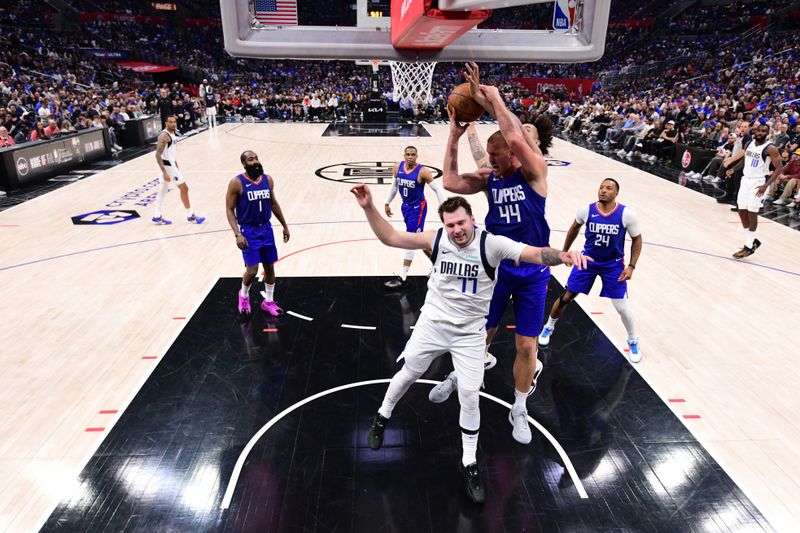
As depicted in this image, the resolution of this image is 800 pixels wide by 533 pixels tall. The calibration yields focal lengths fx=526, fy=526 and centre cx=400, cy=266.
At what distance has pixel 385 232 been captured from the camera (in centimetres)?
318

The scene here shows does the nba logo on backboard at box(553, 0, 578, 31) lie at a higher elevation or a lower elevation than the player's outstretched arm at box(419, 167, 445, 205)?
higher

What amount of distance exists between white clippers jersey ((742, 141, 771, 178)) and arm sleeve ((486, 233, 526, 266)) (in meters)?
6.43

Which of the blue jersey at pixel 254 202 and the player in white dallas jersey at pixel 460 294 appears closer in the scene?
the player in white dallas jersey at pixel 460 294

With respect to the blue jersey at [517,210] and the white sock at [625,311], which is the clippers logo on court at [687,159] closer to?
the white sock at [625,311]

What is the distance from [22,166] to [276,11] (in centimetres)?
Result: 1012

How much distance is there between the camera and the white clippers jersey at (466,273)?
3.17 metres

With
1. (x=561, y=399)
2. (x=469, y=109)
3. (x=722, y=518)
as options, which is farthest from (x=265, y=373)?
(x=722, y=518)

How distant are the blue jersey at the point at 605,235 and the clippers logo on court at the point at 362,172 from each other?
8.25m

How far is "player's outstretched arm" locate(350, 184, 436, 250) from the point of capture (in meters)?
3.04

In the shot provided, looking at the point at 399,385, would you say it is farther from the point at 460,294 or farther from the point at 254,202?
the point at 254,202

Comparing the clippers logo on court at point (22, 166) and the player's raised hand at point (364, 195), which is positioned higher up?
the player's raised hand at point (364, 195)

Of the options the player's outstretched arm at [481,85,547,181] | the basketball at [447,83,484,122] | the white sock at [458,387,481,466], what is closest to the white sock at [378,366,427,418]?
the white sock at [458,387,481,466]

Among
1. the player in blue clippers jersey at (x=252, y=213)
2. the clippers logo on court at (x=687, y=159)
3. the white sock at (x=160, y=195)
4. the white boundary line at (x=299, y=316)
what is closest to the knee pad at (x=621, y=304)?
the white boundary line at (x=299, y=316)

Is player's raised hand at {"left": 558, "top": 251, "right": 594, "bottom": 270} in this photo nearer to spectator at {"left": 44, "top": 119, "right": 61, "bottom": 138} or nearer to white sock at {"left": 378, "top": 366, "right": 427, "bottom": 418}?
white sock at {"left": 378, "top": 366, "right": 427, "bottom": 418}
